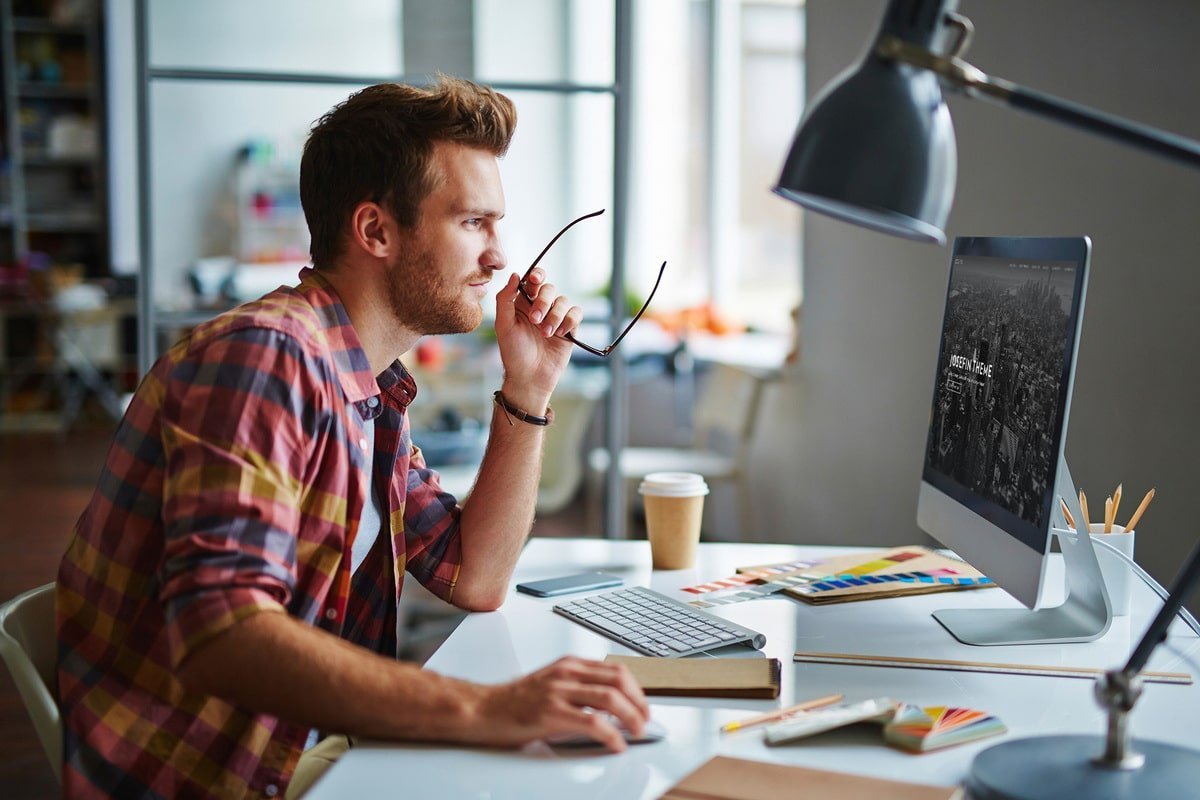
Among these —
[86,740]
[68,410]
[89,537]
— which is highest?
[89,537]

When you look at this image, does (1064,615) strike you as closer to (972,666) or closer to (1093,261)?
(972,666)

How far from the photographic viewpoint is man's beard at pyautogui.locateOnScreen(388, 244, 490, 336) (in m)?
1.52

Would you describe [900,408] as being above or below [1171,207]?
below

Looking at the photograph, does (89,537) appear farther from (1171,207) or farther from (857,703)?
(1171,207)

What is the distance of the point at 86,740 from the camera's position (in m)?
1.25

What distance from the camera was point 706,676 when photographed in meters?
1.25

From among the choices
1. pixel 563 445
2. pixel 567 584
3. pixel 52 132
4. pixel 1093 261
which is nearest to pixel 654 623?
pixel 567 584

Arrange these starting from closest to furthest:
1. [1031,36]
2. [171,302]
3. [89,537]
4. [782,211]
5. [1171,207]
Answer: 1. [89,537]
2. [1171,207]
3. [1031,36]
4. [171,302]
5. [782,211]

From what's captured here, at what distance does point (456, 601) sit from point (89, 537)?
487 mm

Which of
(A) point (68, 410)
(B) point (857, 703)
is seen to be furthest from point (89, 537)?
(A) point (68, 410)

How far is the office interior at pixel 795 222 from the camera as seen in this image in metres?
2.25

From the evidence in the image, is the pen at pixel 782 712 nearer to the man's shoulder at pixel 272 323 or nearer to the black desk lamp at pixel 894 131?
the black desk lamp at pixel 894 131

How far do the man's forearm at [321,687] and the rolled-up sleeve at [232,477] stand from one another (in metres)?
0.02

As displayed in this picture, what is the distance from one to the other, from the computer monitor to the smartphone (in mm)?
437
